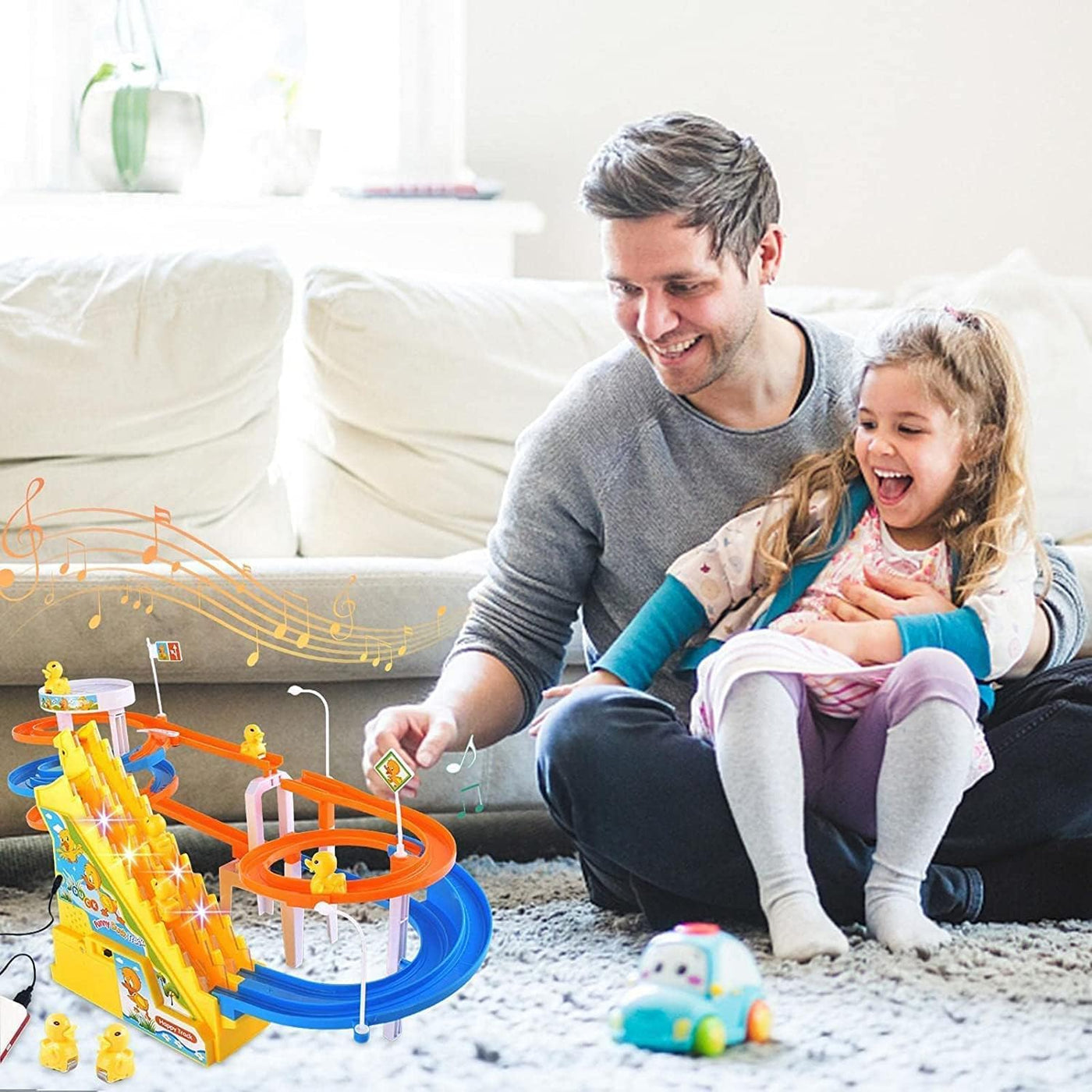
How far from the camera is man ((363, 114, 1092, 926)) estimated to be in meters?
1.35

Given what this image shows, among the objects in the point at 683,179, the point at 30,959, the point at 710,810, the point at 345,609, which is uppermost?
the point at 683,179

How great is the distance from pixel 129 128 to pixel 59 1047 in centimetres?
196

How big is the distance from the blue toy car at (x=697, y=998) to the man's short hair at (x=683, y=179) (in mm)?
Answer: 652

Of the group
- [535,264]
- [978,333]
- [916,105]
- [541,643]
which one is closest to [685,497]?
[541,643]

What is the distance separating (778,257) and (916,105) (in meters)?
1.54

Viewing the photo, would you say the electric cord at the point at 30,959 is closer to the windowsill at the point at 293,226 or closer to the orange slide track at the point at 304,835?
the orange slide track at the point at 304,835

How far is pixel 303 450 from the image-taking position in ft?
7.29

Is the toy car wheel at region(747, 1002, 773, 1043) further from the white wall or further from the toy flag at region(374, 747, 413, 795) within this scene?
the white wall

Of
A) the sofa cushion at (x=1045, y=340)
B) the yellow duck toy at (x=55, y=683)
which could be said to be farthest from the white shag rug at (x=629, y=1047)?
the sofa cushion at (x=1045, y=340)

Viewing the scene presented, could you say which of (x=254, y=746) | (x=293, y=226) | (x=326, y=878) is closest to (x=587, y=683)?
(x=254, y=746)

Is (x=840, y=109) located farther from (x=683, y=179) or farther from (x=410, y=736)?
(x=410, y=736)

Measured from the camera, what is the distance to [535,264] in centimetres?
288

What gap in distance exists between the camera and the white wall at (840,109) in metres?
2.82

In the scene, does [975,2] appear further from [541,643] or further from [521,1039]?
[521,1039]
